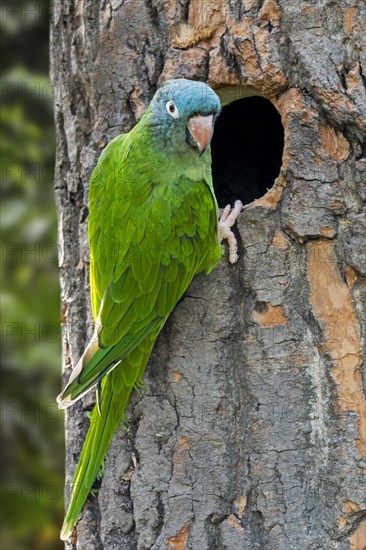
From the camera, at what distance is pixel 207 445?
304 cm

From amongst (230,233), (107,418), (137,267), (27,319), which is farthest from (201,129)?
(27,319)

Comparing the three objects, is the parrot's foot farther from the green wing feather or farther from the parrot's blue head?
the parrot's blue head

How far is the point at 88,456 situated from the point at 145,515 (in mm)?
313

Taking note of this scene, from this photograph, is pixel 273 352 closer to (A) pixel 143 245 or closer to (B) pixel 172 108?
(A) pixel 143 245

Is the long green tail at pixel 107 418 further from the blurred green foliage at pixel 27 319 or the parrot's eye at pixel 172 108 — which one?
the blurred green foliage at pixel 27 319

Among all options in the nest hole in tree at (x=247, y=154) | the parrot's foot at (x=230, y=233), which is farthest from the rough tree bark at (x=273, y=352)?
the nest hole in tree at (x=247, y=154)

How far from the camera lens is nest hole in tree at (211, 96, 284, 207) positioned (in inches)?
164

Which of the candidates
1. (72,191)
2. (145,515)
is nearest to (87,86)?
(72,191)

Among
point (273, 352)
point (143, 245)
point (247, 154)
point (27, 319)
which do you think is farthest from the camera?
point (27, 319)

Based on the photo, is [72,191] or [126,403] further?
[72,191]

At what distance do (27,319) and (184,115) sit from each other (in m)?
2.07

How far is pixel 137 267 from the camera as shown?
3.13 m

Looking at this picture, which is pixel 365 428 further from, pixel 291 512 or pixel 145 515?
pixel 145 515

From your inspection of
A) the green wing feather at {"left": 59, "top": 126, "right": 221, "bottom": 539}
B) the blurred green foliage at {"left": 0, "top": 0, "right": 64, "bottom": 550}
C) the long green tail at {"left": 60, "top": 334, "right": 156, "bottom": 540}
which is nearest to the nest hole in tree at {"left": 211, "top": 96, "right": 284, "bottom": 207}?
the green wing feather at {"left": 59, "top": 126, "right": 221, "bottom": 539}
